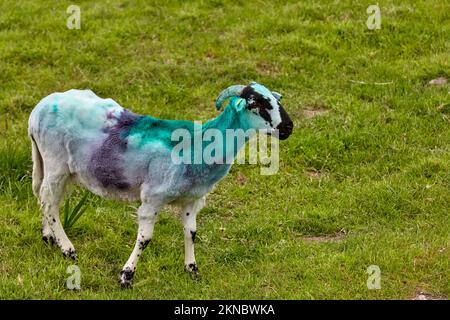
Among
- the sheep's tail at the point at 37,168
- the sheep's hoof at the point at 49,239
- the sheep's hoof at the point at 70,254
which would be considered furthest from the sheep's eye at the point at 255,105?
the sheep's hoof at the point at 49,239

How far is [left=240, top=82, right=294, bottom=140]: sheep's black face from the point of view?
21.7ft

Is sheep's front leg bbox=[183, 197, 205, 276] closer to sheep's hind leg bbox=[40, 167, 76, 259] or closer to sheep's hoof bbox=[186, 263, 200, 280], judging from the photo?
sheep's hoof bbox=[186, 263, 200, 280]

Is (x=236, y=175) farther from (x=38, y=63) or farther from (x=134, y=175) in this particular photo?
(x=38, y=63)

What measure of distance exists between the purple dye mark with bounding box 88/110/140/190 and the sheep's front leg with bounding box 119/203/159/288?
0.89 ft

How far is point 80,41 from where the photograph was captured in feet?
40.9

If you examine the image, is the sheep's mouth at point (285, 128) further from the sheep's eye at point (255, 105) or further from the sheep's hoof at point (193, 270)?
the sheep's hoof at point (193, 270)

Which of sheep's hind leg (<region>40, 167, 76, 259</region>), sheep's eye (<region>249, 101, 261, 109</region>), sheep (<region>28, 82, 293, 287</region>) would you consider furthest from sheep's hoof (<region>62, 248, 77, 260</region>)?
sheep's eye (<region>249, 101, 261, 109</region>)

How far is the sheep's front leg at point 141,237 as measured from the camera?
6.91m

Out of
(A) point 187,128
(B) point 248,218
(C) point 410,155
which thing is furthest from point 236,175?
(A) point 187,128

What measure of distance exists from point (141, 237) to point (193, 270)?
2.23ft

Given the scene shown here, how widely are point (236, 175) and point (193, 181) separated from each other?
284 cm

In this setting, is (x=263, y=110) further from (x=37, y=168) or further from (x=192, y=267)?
(x=37, y=168)

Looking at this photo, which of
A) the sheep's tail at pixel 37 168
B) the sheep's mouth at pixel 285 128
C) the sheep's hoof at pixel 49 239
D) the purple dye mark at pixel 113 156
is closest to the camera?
the sheep's mouth at pixel 285 128

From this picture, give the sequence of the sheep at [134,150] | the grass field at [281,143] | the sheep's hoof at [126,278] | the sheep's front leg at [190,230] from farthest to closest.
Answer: the grass field at [281,143] → the sheep's front leg at [190,230] → the sheep's hoof at [126,278] → the sheep at [134,150]
